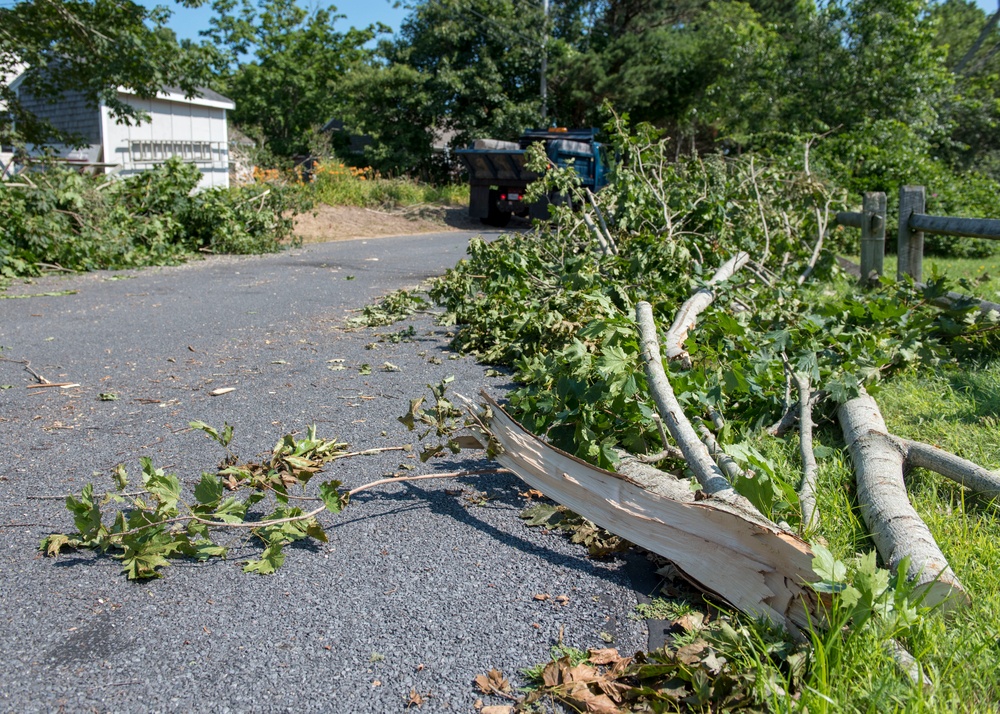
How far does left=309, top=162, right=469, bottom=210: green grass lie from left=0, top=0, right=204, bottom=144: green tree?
219 inches

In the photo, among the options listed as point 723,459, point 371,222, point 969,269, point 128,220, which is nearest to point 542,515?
point 723,459

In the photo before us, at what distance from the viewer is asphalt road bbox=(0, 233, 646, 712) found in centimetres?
234

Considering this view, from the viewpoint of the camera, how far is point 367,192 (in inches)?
919

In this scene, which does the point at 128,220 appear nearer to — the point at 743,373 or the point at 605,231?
the point at 605,231

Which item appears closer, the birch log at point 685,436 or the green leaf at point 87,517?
the birch log at point 685,436

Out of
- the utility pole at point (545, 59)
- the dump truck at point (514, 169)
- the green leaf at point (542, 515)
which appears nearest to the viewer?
the green leaf at point (542, 515)

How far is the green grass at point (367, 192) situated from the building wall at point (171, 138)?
126 inches

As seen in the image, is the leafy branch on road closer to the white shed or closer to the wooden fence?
the wooden fence

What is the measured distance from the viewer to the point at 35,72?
1686 cm

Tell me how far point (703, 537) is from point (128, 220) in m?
12.4

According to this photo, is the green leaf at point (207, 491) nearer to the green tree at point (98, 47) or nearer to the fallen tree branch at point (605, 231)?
the fallen tree branch at point (605, 231)

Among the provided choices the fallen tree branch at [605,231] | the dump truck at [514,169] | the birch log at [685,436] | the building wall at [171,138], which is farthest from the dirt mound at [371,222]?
the birch log at [685,436]

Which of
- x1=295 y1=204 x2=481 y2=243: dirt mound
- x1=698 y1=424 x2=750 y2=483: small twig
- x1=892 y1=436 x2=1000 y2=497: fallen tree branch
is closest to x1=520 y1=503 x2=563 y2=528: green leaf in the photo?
x1=698 y1=424 x2=750 y2=483: small twig

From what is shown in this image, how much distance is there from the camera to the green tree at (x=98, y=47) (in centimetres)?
1550
